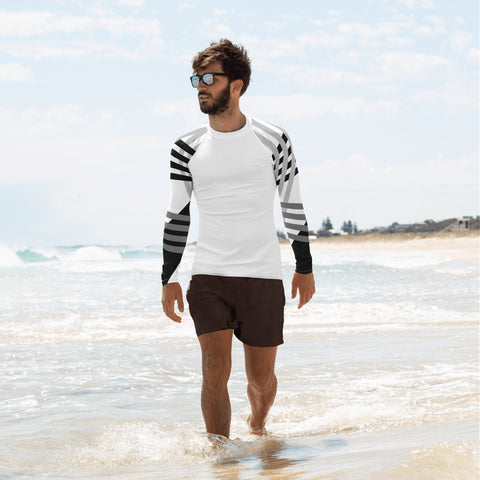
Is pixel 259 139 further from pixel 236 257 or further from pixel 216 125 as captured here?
pixel 236 257

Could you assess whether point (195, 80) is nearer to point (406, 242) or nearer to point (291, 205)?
point (291, 205)

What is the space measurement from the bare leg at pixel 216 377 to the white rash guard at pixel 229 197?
359mm

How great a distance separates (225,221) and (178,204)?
28cm

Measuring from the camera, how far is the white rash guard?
358 centimetres

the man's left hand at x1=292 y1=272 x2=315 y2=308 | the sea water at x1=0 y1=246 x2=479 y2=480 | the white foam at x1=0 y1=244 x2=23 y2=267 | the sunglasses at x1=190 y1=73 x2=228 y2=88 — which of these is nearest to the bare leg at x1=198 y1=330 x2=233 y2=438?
the sea water at x1=0 y1=246 x2=479 y2=480

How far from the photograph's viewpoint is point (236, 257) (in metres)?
3.63

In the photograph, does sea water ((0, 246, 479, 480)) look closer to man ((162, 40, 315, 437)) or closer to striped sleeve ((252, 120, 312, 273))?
man ((162, 40, 315, 437))

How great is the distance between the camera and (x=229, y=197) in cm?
360

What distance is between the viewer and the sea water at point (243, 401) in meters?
3.37

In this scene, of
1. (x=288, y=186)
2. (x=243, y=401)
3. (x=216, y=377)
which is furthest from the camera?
(x=243, y=401)

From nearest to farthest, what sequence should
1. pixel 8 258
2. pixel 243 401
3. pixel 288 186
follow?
pixel 288 186 < pixel 243 401 < pixel 8 258

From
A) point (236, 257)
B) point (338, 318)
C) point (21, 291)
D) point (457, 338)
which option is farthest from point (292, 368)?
point (21, 291)

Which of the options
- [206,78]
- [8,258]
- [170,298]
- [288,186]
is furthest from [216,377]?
[8,258]

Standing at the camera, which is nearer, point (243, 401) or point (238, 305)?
point (238, 305)
